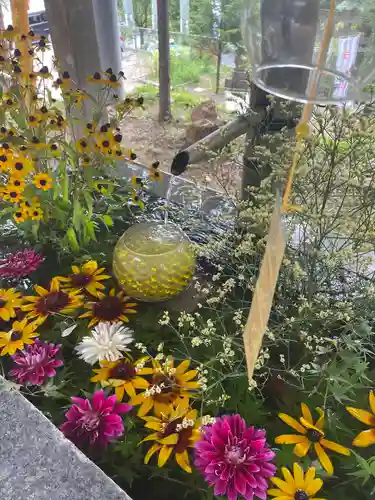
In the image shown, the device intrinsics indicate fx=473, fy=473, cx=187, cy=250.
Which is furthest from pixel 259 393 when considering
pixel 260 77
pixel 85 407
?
pixel 260 77

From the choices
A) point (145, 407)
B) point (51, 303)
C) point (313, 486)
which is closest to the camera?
point (313, 486)

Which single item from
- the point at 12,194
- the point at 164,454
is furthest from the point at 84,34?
the point at 164,454

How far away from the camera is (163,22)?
1.23 metres

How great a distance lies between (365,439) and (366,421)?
28mm

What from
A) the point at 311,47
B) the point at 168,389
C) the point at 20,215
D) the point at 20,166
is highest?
the point at 311,47

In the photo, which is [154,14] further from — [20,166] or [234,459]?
[234,459]

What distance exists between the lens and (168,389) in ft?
2.42

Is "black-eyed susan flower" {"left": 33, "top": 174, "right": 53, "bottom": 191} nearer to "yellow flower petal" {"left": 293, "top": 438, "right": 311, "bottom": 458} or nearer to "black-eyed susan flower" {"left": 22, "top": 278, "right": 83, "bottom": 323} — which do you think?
"black-eyed susan flower" {"left": 22, "top": 278, "right": 83, "bottom": 323}

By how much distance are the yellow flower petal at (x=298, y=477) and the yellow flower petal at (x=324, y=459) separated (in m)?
0.04

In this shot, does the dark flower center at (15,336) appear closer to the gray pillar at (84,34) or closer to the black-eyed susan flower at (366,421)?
the black-eyed susan flower at (366,421)

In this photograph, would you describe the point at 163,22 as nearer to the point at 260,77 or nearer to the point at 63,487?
the point at 260,77

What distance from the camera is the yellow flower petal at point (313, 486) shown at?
59 cm

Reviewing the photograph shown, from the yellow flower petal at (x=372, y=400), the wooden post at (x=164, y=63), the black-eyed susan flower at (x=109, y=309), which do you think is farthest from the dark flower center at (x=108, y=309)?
the wooden post at (x=164, y=63)

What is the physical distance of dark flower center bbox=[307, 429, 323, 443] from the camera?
25.8 inches
